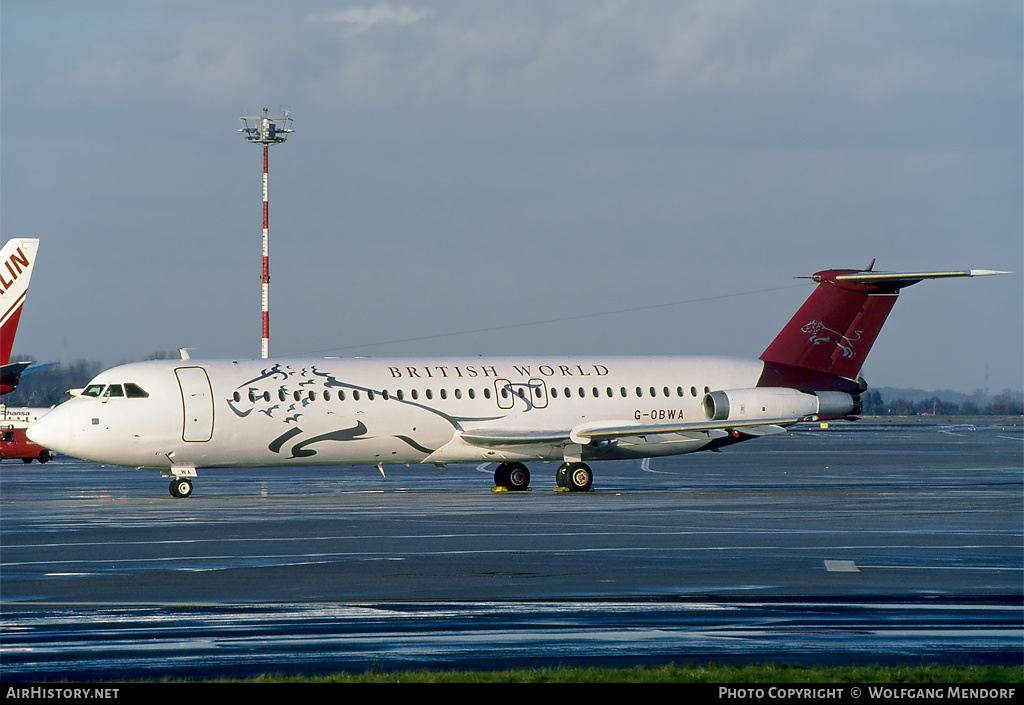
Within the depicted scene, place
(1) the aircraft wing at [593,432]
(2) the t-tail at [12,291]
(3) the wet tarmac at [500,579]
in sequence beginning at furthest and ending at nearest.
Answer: (2) the t-tail at [12,291] → (1) the aircraft wing at [593,432] → (3) the wet tarmac at [500,579]

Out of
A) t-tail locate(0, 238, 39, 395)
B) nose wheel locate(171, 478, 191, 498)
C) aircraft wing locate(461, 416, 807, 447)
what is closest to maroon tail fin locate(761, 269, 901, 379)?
aircraft wing locate(461, 416, 807, 447)

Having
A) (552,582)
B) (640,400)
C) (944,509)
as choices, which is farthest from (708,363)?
(552,582)

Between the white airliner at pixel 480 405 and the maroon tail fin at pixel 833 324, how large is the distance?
1.6 inches

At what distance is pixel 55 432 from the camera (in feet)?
115

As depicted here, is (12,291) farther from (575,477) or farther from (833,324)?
(833,324)

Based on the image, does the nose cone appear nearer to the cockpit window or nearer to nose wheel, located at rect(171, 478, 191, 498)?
the cockpit window

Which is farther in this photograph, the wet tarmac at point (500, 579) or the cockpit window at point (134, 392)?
the cockpit window at point (134, 392)

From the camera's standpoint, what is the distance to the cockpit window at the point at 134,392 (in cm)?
3547

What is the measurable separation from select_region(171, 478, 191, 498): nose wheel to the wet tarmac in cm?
66

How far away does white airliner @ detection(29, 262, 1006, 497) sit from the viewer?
35469mm

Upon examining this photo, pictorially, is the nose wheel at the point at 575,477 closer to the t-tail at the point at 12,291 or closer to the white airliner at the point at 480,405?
the white airliner at the point at 480,405

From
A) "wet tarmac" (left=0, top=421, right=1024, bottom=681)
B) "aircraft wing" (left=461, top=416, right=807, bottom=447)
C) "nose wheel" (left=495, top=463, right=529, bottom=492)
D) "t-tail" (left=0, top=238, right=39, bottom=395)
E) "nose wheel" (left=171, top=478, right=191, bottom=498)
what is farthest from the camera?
"t-tail" (left=0, top=238, right=39, bottom=395)

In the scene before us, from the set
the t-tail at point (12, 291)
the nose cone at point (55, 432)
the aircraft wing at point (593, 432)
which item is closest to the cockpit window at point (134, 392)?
the nose cone at point (55, 432)
